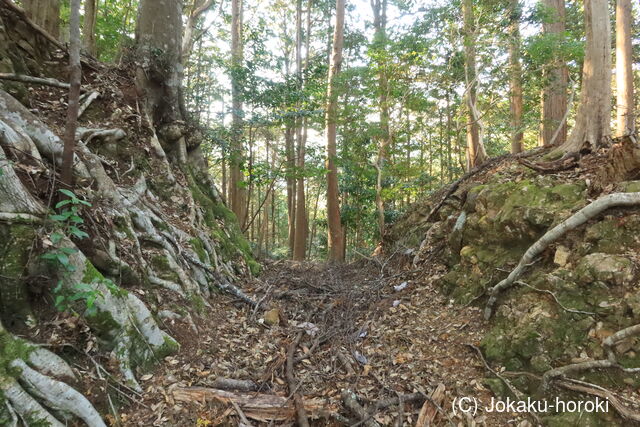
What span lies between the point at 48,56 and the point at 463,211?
7.42m

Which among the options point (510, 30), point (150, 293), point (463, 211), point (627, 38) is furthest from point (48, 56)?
point (627, 38)

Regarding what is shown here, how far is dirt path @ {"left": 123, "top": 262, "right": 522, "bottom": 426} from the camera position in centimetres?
304

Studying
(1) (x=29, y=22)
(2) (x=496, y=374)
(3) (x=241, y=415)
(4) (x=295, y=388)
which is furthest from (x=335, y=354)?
(1) (x=29, y=22)

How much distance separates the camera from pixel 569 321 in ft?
10.8

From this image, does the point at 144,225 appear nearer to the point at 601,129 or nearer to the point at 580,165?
the point at 580,165

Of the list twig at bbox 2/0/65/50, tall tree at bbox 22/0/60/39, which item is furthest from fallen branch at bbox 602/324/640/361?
tall tree at bbox 22/0/60/39

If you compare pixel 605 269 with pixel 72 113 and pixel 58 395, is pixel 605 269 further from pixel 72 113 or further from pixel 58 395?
pixel 72 113

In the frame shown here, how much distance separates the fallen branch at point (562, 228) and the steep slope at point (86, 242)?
3.76 meters

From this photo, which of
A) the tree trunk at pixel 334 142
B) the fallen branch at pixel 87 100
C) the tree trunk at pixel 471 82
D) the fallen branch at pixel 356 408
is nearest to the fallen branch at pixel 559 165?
the tree trunk at pixel 471 82

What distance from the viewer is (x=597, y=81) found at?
516 centimetres

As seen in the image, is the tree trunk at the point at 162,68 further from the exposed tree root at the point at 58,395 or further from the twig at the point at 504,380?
the twig at the point at 504,380

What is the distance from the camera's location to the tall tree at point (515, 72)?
8.86 meters

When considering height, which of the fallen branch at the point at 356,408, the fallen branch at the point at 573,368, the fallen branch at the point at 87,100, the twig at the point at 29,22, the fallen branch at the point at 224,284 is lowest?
the fallen branch at the point at 356,408

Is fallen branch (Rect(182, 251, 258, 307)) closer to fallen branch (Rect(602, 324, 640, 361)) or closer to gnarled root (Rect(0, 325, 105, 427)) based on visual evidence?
gnarled root (Rect(0, 325, 105, 427))
